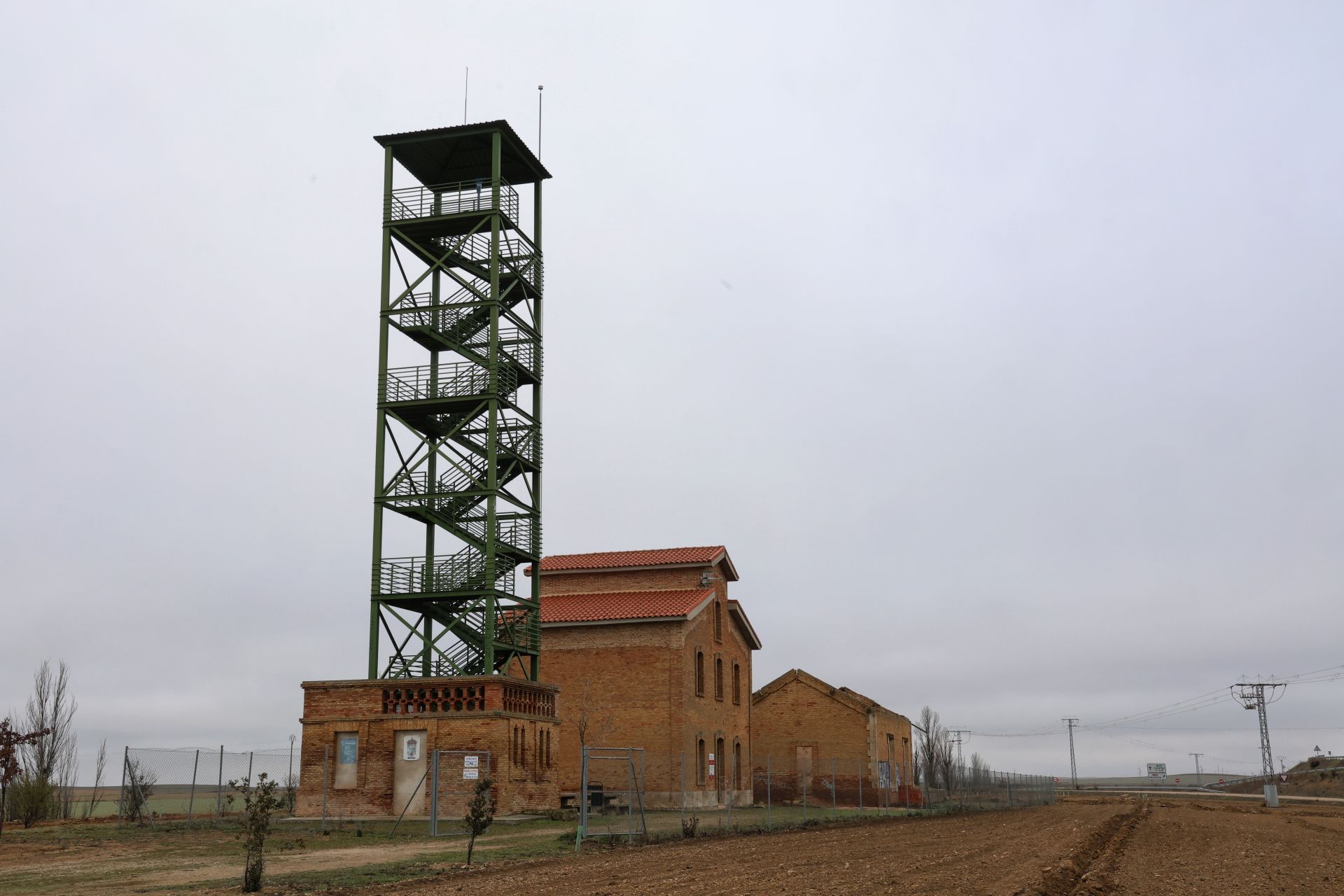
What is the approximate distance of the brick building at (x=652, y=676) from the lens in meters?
39.5

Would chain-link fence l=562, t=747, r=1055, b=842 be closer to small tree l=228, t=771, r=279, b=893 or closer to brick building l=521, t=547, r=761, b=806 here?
brick building l=521, t=547, r=761, b=806

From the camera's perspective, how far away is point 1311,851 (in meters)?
26.3

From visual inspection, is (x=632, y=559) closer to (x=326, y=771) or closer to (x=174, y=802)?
(x=326, y=771)

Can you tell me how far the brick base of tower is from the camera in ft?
101

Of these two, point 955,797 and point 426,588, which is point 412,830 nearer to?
point 426,588

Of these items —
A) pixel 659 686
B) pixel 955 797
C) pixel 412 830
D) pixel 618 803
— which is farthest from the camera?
pixel 955 797

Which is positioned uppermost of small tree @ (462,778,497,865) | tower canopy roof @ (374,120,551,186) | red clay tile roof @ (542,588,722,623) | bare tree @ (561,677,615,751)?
tower canopy roof @ (374,120,551,186)

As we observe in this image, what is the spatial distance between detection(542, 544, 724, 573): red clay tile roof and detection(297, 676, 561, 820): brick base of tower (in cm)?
1310

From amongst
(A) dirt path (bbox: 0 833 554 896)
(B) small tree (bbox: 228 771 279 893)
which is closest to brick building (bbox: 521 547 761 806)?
(A) dirt path (bbox: 0 833 554 896)

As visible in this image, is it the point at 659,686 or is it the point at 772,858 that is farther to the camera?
the point at 659,686

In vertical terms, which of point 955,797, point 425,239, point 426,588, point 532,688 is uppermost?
point 425,239

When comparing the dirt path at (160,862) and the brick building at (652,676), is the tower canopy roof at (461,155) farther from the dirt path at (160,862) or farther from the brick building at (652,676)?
the dirt path at (160,862)

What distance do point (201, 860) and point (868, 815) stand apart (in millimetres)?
25954

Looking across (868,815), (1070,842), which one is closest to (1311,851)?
(1070,842)
